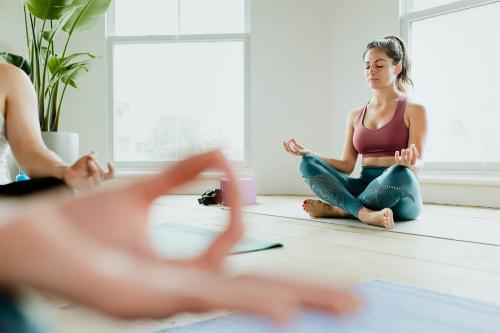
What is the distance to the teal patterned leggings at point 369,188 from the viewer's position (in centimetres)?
205

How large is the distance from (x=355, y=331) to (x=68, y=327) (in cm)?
50

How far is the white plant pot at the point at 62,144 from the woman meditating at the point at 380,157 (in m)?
1.70

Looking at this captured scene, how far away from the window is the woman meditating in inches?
34.9

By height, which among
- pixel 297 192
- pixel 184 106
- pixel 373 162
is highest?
pixel 184 106

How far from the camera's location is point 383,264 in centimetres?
136

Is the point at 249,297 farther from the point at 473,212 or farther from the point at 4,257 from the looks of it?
the point at 473,212

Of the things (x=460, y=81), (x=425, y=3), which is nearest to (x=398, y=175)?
(x=460, y=81)

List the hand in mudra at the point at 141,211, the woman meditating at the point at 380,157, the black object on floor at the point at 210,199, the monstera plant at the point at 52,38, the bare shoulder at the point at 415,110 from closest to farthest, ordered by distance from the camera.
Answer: the hand in mudra at the point at 141,211
the woman meditating at the point at 380,157
the bare shoulder at the point at 415,110
the black object on floor at the point at 210,199
the monstera plant at the point at 52,38

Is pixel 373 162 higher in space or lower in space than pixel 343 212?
higher

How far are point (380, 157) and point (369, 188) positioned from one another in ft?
0.80

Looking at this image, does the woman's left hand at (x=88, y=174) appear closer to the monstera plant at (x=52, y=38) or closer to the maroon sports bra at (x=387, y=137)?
the maroon sports bra at (x=387, y=137)

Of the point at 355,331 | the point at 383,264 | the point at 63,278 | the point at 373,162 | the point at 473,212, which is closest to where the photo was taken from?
the point at 63,278

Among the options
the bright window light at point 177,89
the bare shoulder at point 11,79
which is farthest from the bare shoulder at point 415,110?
the bright window light at point 177,89

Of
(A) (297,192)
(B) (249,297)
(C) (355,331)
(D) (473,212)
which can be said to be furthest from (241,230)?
(A) (297,192)
